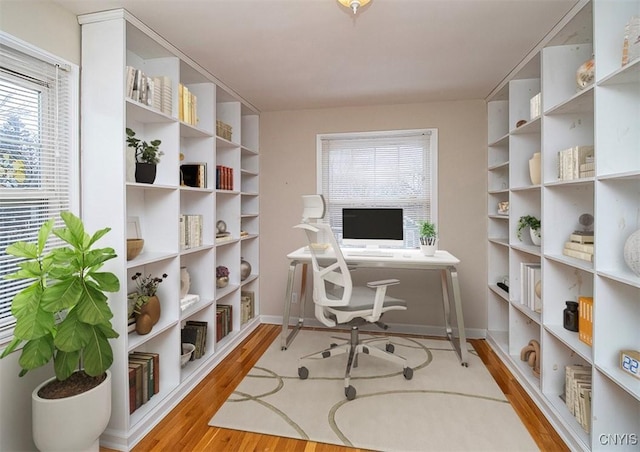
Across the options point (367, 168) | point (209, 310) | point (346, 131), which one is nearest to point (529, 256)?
point (367, 168)

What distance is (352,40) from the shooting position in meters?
2.20

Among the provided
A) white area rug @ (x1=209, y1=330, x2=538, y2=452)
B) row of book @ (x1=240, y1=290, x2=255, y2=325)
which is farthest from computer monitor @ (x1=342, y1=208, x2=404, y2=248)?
row of book @ (x1=240, y1=290, x2=255, y2=325)

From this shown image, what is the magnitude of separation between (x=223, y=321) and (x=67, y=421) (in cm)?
164

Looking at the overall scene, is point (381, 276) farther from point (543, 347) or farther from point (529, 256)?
point (543, 347)

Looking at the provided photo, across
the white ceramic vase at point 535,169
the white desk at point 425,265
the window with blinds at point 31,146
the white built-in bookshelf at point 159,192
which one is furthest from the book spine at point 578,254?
the window with blinds at point 31,146

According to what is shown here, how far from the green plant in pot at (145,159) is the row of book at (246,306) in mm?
1783

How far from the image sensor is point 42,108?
1.82 meters

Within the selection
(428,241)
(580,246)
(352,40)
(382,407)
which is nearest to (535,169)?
(580,246)

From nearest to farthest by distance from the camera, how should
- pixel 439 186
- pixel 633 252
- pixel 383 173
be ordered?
pixel 633 252 < pixel 439 186 < pixel 383 173

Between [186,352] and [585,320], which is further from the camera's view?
[186,352]

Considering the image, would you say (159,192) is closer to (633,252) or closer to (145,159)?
(145,159)

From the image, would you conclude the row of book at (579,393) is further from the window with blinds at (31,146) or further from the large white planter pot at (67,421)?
the window with blinds at (31,146)

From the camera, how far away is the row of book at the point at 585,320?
1.84 metres

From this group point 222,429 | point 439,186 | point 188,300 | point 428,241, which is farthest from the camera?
point 439,186
